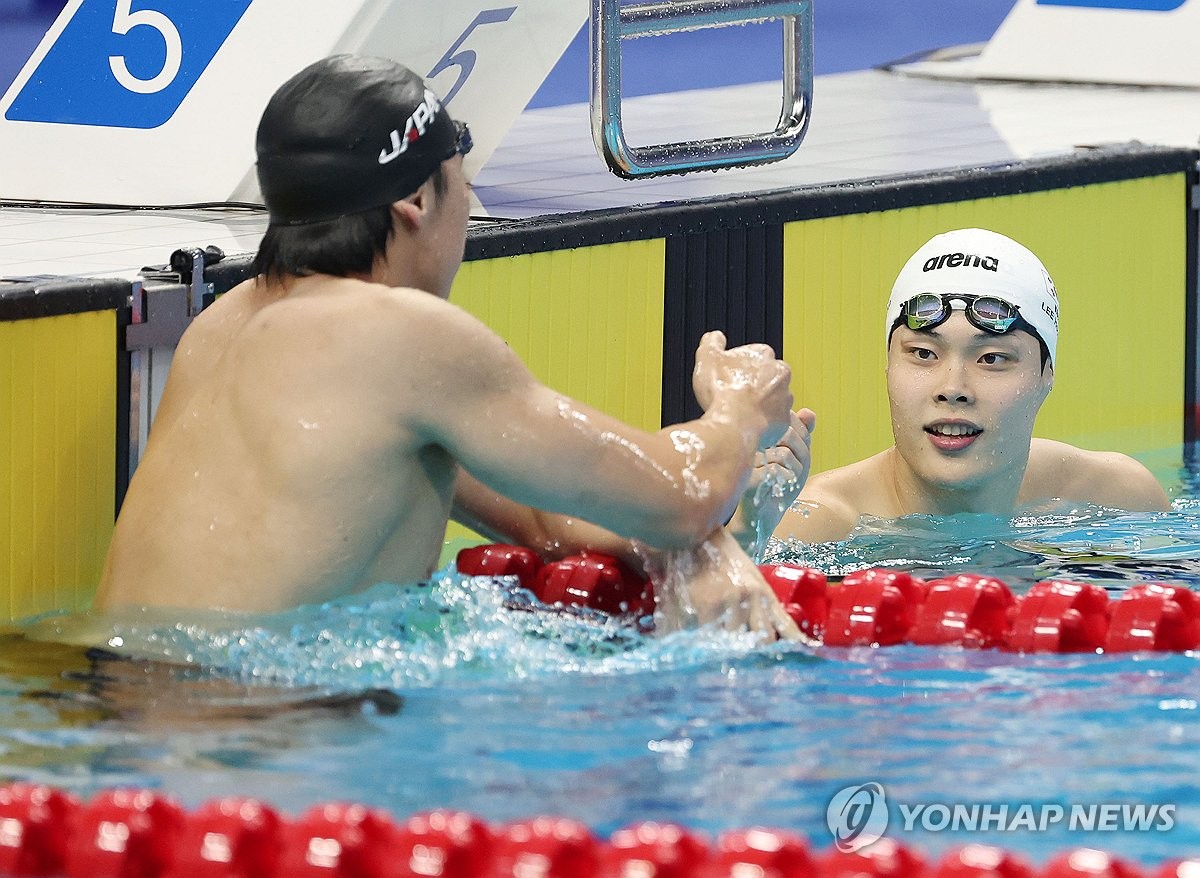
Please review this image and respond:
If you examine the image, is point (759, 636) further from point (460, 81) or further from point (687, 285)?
point (460, 81)

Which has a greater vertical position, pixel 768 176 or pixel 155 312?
pixel 768 176

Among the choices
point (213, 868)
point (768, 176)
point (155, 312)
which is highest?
point (768, 176)

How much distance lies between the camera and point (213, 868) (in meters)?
2.15

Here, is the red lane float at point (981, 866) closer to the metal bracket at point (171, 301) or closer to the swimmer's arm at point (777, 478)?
the swimmer's arm at point (777, 478)

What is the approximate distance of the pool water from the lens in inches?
95.0

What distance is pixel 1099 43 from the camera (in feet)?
29.6

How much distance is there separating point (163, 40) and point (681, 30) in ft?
4.27

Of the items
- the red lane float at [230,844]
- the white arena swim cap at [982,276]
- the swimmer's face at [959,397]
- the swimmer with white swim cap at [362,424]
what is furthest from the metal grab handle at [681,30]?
the red lane float at [230,844]

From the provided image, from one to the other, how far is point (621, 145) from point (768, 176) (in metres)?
1.36

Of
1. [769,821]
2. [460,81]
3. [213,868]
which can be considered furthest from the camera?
[460,81]

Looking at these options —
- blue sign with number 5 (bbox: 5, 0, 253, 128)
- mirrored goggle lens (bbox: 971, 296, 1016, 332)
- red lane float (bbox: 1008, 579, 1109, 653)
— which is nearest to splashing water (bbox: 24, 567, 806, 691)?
red lane float (bbox: 1008, 579, 1109, 653)

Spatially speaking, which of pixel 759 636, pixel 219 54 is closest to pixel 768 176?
pixel 219 54

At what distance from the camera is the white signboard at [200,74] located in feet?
15.8

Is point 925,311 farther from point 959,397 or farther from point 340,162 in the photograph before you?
point 340,162
